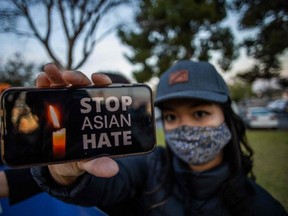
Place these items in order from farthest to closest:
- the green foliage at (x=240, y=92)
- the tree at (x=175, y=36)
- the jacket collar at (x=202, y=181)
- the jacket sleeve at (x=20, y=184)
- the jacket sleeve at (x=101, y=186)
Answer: the green foliage at (x=240, y=92) → the tree at (x=175, y=36) → the jacket collar at (x=202, y=181) → the jacket sleeve at (x=20, y=184) → the jacket sleeve at (x=101, y=186)

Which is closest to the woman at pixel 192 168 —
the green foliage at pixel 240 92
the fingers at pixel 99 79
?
the fingers at pixel 99 79

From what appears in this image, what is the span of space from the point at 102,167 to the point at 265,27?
0.88m

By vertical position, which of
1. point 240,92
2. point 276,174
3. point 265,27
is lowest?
point 276,174

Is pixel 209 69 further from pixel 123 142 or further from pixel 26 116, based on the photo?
pixel 26 116

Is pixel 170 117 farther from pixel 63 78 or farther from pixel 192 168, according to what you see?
pixel 63 78

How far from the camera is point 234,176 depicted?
1.23 m

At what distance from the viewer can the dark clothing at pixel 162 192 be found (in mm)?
1100

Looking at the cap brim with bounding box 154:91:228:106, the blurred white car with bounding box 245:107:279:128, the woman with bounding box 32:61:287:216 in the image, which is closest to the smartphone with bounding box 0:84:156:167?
the woman with bounding box 32:61:287:216

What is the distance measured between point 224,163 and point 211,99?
1.27 feet

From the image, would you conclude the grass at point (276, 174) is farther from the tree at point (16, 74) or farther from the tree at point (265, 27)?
the tree at point (16, 74)

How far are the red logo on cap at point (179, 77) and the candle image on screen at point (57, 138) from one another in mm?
938

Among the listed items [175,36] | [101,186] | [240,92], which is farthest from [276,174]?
[240,92]

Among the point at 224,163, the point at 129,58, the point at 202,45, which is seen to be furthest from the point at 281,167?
the point at 129,58

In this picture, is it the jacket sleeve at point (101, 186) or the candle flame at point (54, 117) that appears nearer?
Answer: the candle flame at point (54, 117)
